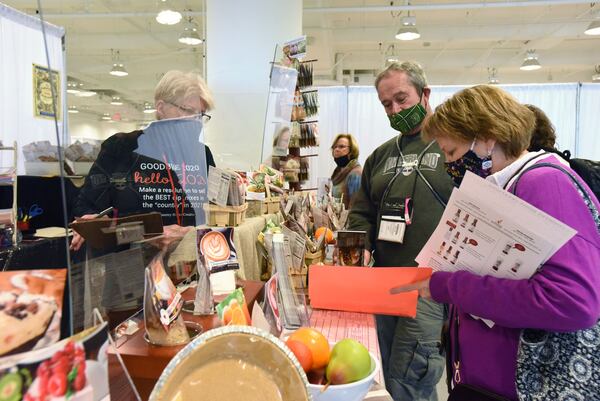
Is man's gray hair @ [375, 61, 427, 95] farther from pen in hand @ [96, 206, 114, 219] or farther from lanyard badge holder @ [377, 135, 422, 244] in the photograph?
pen in hand @ [96, 206, 114, 219]

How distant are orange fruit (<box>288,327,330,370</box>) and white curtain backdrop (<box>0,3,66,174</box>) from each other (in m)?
0.66

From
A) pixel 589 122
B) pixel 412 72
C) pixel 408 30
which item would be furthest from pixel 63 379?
pixel 589 122

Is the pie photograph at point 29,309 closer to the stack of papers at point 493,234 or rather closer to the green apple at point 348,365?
the green apple at point 348,365

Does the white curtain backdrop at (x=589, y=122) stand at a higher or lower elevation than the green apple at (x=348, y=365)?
higher

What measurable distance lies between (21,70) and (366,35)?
9.49 meters

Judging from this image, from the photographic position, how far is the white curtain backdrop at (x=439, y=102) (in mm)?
9961

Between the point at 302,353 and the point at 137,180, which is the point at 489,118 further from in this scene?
the point at 137,180

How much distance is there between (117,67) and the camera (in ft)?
33.4

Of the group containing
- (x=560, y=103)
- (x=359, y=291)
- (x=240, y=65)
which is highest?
(x=560, y=103)

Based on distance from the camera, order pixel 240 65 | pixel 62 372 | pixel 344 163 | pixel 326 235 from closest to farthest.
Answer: pixel 62 372 → pixel 326 235 → pixel 240 65 → pixel 344 163

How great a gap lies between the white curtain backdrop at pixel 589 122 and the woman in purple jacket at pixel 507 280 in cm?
1074

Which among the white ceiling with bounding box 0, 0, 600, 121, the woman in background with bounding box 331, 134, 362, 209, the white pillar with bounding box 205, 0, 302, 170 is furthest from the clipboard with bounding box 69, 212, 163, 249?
the white ceiling with bounding box 0, 0, 600, 121

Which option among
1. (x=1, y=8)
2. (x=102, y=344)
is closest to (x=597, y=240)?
(x=102, y=344)

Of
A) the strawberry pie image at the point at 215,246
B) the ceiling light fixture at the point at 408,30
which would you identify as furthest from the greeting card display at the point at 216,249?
the ceiling light fixture at the point at 408,30
